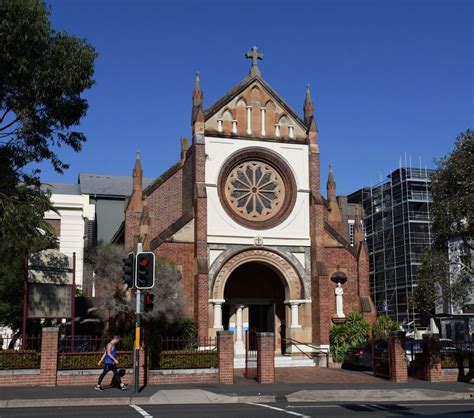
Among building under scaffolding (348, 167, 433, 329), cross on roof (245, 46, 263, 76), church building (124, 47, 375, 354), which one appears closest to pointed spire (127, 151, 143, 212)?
church building (124, 47, 375, 354)

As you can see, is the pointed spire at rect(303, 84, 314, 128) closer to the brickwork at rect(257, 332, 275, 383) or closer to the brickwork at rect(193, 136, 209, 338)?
the brickwork at rect(193, 136, 209, 338)

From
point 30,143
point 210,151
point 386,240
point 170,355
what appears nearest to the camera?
point 30,143

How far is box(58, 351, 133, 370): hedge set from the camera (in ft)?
65.2

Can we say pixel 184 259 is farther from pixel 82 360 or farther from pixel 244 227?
pixel 82 360

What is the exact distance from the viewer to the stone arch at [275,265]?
98.5ft

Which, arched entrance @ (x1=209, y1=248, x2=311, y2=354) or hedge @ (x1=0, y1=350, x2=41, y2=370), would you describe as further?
arched entrance @ (x1=209, y1=248, x2=311, y2=354)

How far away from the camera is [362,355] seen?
2627 centimetres

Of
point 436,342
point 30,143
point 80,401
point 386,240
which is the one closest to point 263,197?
point 436,342

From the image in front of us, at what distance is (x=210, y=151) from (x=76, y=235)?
57.0ft

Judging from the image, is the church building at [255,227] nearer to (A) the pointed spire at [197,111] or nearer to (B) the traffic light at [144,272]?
(A) the pointed spire at [197,111]

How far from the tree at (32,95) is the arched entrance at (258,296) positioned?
1199 cm

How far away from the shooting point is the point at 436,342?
72.9 ft

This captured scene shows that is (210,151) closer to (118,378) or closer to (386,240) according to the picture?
(118,378)

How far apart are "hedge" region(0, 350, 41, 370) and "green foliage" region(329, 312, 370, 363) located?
1464 cm
